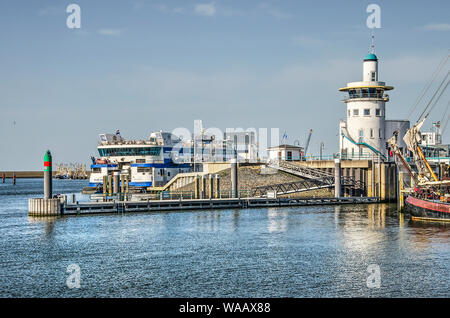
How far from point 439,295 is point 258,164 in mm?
55956

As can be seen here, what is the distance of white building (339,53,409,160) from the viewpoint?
77.0 m

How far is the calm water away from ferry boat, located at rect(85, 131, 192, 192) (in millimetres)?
30767

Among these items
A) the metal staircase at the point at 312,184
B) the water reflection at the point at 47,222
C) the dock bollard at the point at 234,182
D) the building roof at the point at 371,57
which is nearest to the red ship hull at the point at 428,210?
the dock bollard at the point at 234,182

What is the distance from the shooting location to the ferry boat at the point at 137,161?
85625 millimetres

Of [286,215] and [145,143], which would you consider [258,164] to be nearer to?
[145,143]

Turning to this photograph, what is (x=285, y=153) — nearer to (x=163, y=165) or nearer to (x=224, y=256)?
(x=163, y=165)

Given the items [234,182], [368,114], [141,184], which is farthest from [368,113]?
[141,184]

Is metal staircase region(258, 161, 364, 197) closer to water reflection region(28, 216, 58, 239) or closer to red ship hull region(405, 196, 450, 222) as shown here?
red ship hull region(405, 196, 450, 222)

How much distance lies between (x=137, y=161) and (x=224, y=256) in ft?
177

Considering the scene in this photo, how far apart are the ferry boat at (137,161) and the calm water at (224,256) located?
101 feet

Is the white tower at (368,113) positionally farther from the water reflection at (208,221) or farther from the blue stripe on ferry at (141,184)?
the blue stripe on ferry at (141,184)
